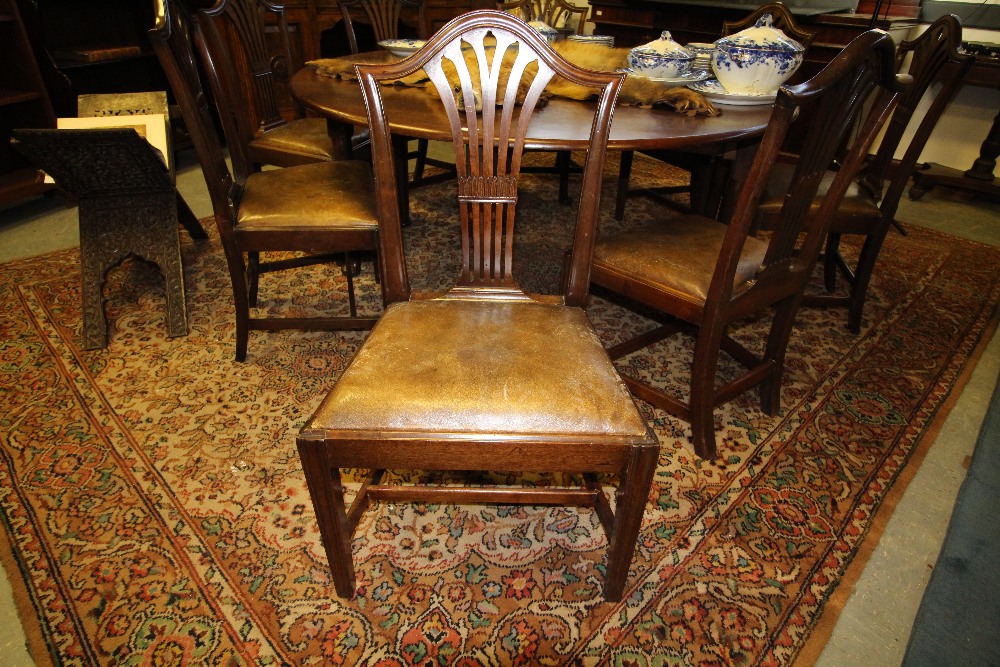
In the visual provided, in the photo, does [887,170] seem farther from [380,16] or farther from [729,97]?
[380,16]

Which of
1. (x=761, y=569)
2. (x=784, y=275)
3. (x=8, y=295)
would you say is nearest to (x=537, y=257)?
(x=784, y=275)

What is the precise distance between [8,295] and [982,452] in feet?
11.6

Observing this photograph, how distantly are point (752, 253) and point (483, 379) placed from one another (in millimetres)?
947

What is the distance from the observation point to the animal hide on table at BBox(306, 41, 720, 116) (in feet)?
5.48

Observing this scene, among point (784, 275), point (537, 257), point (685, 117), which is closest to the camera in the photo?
point (784, 275)

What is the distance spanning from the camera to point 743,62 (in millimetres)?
1693

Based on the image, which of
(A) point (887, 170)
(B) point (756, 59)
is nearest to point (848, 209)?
(A) point (887, 170)

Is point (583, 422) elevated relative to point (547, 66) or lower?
lower

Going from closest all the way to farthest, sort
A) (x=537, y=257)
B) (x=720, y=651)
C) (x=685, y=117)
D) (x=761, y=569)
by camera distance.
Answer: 1. (x=720, y=651)
2. (x=761, y=569)
3. (x=685, y=117)
4. (x=537, y=257)

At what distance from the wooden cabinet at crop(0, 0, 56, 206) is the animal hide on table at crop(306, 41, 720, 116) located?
1738 millimetres

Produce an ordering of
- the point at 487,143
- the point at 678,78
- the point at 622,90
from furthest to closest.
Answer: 1. the point at 678,78
2. the point at 622,90
3. the point at 487,143

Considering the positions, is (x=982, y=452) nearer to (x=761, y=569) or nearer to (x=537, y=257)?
(x=761, y=569)

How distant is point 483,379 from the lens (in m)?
1.06

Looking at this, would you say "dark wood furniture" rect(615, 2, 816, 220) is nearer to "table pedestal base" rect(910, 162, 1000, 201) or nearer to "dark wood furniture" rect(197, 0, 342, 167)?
"dark wood furniture" rect(197, 0, 342, 167)
